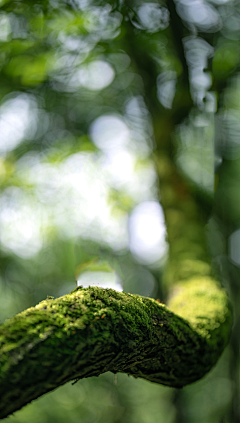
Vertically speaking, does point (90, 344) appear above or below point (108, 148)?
above

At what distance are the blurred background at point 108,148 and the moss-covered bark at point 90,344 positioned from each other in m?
0.29

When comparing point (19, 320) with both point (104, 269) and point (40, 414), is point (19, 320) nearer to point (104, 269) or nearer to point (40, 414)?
point (104, 269)

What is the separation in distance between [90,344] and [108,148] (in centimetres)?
635

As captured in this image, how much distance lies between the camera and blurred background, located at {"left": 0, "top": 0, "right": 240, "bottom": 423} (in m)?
3.67

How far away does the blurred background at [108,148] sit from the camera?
3.67 m

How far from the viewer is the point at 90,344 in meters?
1.15

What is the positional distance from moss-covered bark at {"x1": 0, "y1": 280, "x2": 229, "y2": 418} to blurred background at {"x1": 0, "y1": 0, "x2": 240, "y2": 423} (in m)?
0.29

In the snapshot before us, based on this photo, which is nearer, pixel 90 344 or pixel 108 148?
pixel 90 344

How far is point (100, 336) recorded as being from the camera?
1.19 meters

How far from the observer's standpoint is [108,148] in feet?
23.4

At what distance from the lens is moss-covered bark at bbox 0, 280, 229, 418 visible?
0.98 meters

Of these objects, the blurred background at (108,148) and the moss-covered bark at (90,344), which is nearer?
the moss-covered bark at (90,344)

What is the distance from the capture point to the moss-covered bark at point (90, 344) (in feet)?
3.20

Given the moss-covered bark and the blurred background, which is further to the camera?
the blurred background
